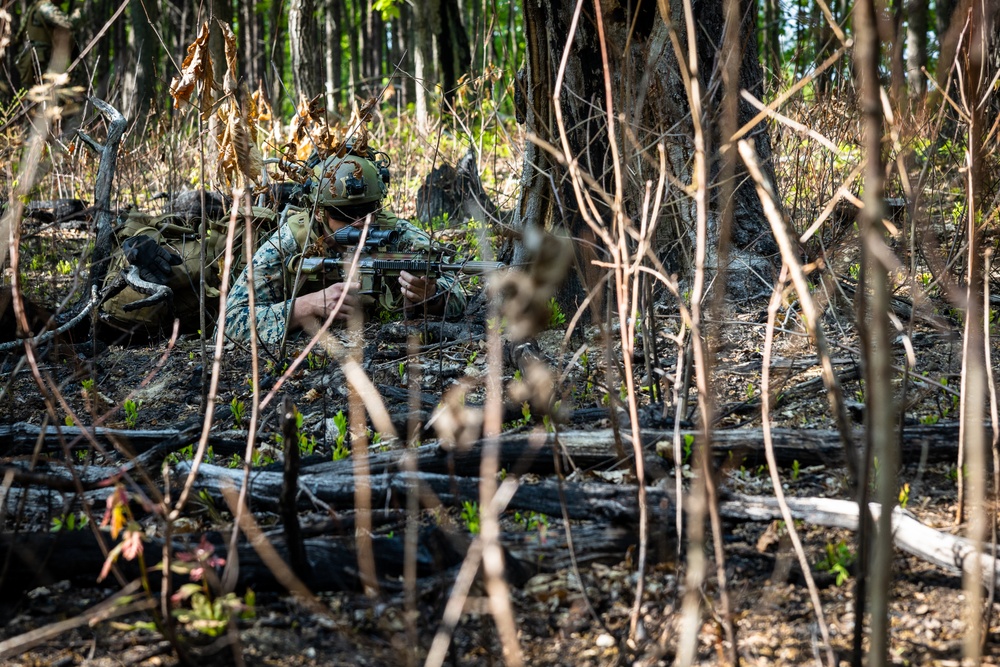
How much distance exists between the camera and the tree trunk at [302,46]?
8617 mm

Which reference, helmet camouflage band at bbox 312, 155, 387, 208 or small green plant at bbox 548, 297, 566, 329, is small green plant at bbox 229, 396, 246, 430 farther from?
small green plant at bbox 548, 297, 566, 329

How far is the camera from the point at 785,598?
1.98 metres

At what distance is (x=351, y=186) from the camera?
4.30 m

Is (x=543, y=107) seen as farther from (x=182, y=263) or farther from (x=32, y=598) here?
(x=32, y=598)

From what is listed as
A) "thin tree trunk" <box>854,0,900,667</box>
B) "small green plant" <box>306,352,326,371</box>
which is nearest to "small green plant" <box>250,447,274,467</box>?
"small green plant" <box>306,352,326,371</box>

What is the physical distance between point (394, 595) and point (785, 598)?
0.91 meters

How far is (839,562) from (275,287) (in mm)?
3513

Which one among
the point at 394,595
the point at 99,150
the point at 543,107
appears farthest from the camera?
the point at 99,150

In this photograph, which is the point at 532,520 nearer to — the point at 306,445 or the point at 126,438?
the point at 306,445

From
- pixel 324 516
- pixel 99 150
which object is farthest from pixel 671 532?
pixel 99 150

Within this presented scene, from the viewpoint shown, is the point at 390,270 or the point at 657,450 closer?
the point at 657,450

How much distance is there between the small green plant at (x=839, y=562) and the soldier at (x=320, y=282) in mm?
2355

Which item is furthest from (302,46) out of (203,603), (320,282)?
(203,603)

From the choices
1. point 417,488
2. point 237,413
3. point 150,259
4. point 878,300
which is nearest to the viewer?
point 878,300
